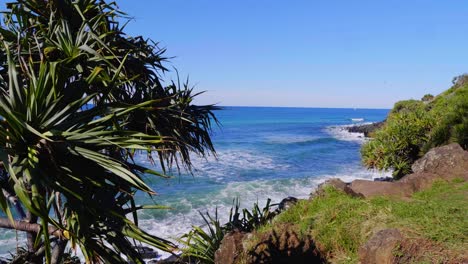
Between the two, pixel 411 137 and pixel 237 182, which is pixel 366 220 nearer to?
pixel 411 137

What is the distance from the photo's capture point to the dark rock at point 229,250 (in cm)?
645

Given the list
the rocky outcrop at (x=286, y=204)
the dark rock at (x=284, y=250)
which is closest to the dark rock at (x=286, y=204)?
the rocky outcrop at (x=286, y=204)

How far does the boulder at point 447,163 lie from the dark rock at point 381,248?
5314 mm

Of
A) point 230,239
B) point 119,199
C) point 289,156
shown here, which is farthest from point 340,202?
point 289,156

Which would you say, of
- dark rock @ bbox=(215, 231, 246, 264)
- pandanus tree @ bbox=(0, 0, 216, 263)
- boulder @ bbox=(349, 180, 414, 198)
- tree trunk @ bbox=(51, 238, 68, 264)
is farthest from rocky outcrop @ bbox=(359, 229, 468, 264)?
tree trunk @ bbox=(51, 238, 68, 264)

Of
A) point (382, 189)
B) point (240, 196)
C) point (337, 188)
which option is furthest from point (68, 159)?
point (240, 196)

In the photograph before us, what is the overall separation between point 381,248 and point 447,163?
6.22 metres

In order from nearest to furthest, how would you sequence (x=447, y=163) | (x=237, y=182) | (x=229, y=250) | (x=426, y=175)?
(x=229, y=250)
(x=426, y=175)
(x=447, y=163)
(x=237, y=182)

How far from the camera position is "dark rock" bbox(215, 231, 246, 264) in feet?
21.1

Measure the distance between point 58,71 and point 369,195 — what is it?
7043 mm

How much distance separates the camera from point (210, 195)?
19.6 meters

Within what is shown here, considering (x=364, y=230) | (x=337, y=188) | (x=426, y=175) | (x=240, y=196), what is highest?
(x=426, y=175)

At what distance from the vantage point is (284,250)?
6.43 metres

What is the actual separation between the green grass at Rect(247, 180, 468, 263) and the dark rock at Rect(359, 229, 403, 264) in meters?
0.20
